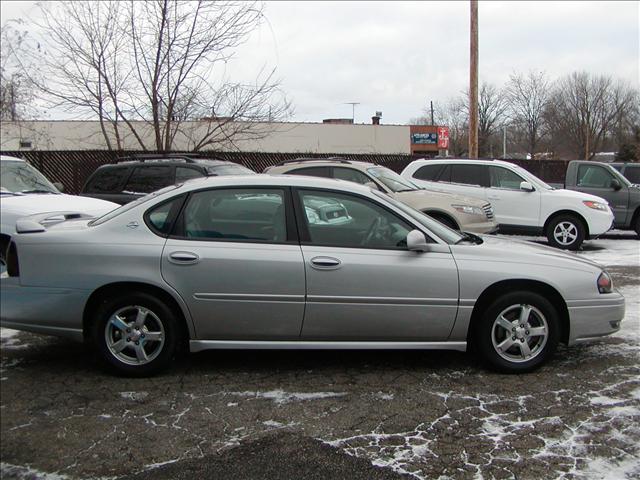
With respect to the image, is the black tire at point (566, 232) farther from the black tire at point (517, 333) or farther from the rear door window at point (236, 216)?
the rear door window at point (236, 216)

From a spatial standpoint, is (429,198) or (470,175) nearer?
(429,198)

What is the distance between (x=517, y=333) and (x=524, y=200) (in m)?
7.45

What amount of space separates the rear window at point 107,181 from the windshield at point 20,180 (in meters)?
1.71

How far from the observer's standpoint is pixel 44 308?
4.44 metres

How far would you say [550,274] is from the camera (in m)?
4.50

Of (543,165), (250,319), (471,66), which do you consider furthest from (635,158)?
(250,319)

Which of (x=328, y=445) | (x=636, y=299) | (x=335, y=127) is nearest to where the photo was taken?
(x=328, y=445)

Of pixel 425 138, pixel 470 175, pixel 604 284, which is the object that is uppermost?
pixel 425 138

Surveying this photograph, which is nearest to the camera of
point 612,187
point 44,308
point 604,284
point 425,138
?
point 44,308

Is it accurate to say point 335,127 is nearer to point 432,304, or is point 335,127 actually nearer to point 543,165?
point 543,165

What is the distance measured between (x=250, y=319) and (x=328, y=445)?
1.26 metres

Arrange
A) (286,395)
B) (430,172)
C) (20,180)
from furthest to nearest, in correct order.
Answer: (430,172) → (20,180) → (286,395)

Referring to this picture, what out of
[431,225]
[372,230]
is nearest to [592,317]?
[431,225]

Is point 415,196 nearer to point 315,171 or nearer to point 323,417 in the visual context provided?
point 315,171
